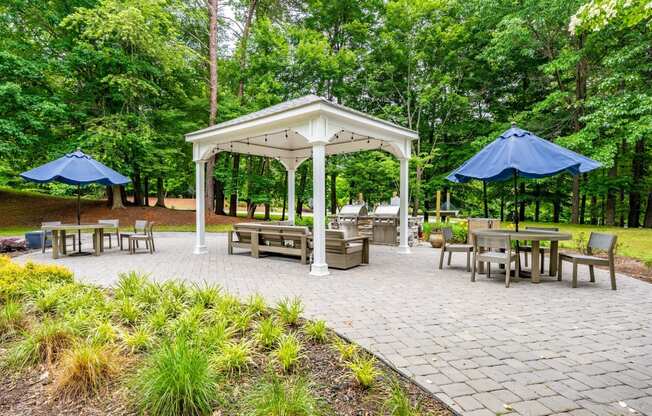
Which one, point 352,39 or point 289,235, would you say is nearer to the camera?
point 289,235

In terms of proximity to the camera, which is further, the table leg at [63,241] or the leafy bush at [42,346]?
the table leg at [63,241]

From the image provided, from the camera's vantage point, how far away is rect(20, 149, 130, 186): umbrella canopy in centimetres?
829

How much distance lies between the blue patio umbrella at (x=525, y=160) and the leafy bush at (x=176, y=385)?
214 inches

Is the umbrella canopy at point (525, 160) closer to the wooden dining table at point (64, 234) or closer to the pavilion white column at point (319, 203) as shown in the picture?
the pavilion white column at point (319, 203)

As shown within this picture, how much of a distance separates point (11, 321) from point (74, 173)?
599 cm

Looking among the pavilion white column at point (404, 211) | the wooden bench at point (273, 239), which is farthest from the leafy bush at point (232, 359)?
the pavilion white column at point (404, 211)

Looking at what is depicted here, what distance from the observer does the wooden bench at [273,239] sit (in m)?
7.83

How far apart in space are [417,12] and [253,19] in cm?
916

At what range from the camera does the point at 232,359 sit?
2.81m

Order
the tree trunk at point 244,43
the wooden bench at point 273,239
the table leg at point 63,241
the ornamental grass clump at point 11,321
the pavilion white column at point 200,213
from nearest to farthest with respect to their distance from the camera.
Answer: the ornamental grass clump at point 11,321 < the wooden bench at point 273,239 < the table leg at point 63,241 < the pavilion white column at point 200,213 < the tree trunk at point 244,43

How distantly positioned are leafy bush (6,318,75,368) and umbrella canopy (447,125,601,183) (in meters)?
6.27

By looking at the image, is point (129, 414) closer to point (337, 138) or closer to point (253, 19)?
point (337, 138)

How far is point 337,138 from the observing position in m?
9.82

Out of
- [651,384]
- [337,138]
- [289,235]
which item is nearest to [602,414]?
[651,384]
